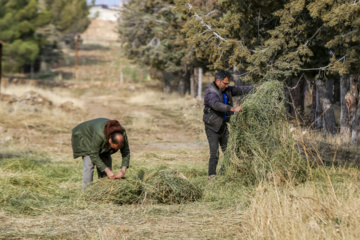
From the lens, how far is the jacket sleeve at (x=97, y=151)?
677 centimetres

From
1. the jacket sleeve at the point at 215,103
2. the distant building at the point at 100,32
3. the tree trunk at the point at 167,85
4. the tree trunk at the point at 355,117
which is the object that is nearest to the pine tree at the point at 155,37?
the tree trunk at the point at 167,85

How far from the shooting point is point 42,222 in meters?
5.92

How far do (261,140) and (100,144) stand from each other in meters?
2.47

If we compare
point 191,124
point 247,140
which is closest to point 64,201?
point 247,140

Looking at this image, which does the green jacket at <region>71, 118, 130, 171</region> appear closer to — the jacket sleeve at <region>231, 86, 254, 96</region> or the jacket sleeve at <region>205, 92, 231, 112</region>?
the jacket sleeve at <region>205, 92, 231, 112</region>

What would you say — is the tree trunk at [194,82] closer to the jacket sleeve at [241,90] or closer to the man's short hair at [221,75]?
the jacket sleeve at [241,90]

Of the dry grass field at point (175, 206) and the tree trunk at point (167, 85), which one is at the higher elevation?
the tree trunk at point (167, 85)

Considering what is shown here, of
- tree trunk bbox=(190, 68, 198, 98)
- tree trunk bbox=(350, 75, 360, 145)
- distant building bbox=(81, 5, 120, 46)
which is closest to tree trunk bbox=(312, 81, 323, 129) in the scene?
tree trunk bbox=(350, 75, 360, 145)

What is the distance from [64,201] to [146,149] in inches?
253

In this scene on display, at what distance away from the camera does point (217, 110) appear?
7.84 metres

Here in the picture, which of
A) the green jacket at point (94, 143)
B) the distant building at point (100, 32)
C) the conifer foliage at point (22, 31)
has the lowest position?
the green jacket at point (94, 143)

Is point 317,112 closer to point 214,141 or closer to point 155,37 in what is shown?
point 214,141

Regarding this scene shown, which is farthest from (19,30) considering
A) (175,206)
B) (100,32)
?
(100,32)

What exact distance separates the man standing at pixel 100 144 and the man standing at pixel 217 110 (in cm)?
175
